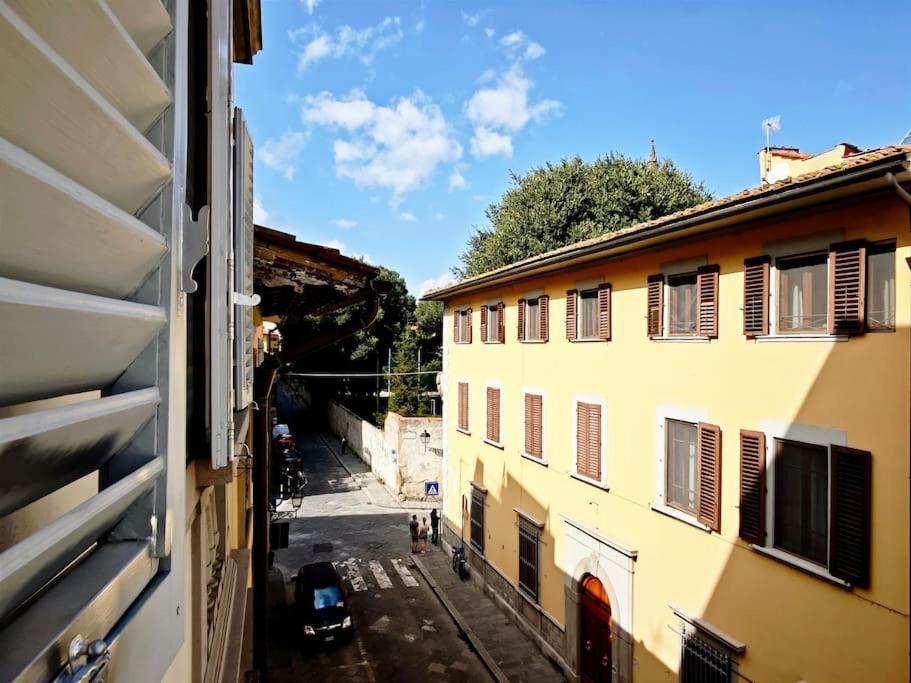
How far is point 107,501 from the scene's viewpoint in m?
0.85

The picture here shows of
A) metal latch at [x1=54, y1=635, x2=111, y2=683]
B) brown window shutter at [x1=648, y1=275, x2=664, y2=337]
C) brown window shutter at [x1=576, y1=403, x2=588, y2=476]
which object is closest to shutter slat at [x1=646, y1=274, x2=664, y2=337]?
brown window shutter at [x1=648, y1=275, x2=664, y2=337]

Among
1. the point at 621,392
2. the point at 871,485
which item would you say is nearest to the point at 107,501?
the point at 871,485

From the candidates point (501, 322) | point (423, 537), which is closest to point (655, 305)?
point (501, 322)

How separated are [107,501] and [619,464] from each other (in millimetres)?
10936

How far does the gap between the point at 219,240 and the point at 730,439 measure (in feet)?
27.6

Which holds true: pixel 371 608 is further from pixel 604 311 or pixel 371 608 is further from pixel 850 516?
pixel 850 516

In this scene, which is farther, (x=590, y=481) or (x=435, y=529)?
(x=435, y=529)

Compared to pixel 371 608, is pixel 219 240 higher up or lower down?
higher up

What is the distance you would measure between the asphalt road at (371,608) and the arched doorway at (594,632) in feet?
A: 7.78

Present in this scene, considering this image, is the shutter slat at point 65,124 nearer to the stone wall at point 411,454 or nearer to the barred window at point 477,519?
the barred window at point 477,519

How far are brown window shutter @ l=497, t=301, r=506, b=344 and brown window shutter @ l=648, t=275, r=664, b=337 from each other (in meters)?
6.10

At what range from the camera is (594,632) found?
459 inches

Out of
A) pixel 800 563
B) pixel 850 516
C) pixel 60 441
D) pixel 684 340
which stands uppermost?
pixel 684 340

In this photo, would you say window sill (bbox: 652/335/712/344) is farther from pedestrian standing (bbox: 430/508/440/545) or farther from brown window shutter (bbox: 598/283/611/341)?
pedestrian standing (bbox: 430/508/440/545)
